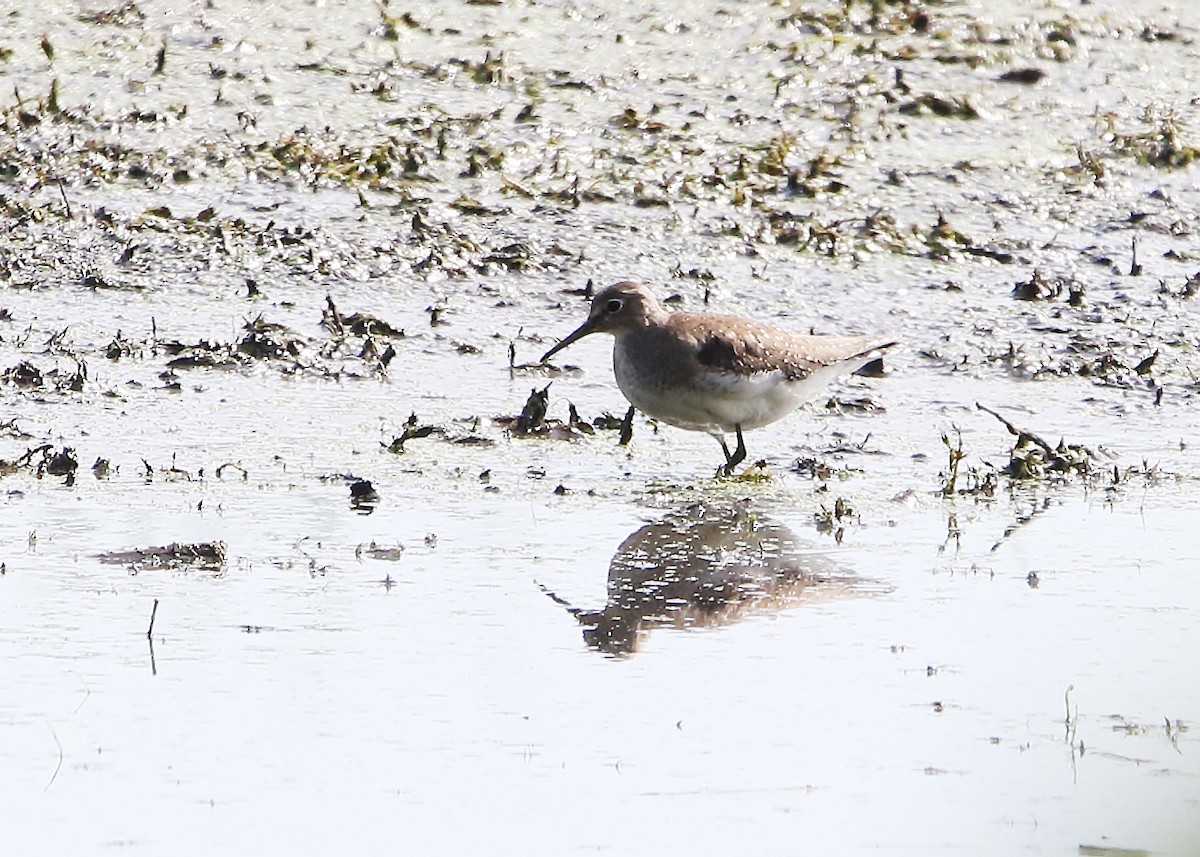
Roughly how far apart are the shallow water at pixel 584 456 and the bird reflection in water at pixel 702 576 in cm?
2

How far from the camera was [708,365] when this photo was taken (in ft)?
26.9

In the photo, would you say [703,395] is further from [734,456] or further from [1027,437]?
[1027,437]

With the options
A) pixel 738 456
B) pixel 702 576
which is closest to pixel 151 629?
pixel 702 576

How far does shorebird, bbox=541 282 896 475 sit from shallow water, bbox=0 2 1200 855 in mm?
236

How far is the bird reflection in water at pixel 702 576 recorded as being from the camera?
6027 millimetres

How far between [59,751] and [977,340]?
20.3 feet

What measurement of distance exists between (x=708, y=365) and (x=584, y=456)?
615 millimetres

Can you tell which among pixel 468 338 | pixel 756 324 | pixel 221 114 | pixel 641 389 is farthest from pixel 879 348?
pixel 221 114

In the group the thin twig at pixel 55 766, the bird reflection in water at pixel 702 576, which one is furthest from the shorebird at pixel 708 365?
the thin twig at pixel 55 766

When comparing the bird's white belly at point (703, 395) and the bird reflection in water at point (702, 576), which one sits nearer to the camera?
the bird reflection in water at point (702, 576)

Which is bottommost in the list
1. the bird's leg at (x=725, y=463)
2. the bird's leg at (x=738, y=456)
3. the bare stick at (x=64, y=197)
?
the bare stick at (x=64, y=197)

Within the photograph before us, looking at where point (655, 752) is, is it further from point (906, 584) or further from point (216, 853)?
point (906, 584)

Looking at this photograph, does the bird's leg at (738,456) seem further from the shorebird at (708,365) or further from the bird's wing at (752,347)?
the bird's wing at (752,347)

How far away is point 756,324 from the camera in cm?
857
